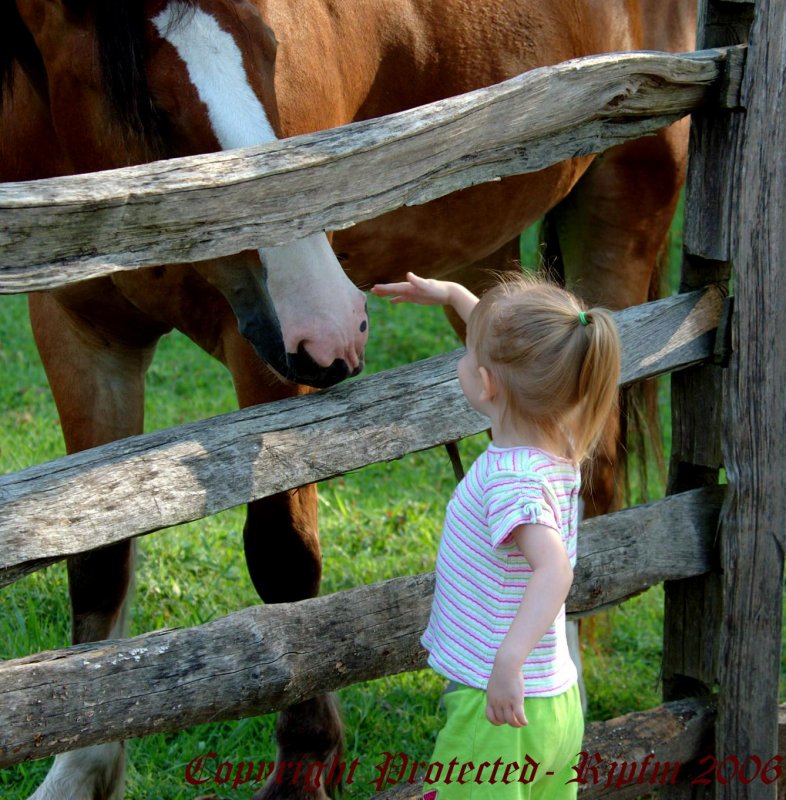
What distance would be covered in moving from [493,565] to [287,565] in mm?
1133

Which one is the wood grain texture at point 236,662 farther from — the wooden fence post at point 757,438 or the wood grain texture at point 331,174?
the wood grain texture at point 331,174

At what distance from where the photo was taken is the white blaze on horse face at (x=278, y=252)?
1900mm

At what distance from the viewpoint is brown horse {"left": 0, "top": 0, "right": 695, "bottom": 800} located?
2.02 meters

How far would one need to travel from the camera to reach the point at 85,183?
5.07 ft

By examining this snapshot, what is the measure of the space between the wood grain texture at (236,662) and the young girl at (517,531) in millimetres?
254

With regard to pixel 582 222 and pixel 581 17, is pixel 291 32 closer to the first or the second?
pixel 581 17

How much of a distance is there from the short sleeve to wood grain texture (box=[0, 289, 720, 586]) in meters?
0.43

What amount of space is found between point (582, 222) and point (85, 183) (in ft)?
8.23

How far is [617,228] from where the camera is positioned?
12.2ft

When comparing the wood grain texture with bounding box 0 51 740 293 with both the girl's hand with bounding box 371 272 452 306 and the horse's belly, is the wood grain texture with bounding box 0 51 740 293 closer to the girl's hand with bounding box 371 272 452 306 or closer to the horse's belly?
the girl's hand with bounding box 371 272 452 306

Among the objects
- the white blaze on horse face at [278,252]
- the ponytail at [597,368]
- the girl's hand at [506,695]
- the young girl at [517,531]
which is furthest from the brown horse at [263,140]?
the girl's hand at [506,695]

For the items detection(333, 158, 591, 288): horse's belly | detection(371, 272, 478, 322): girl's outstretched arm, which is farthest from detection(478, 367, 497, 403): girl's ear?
detection(333, 158, 591, 288): horse's belly

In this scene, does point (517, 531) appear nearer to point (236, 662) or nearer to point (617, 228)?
point (236, 662)

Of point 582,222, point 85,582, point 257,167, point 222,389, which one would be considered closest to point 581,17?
point 582,222
